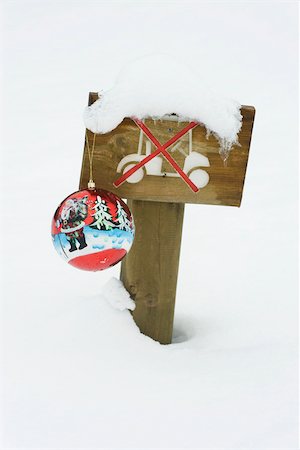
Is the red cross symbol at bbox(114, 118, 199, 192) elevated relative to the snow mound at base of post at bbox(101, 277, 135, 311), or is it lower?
elevated

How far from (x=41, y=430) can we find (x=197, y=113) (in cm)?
103

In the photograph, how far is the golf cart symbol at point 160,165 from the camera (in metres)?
2.37

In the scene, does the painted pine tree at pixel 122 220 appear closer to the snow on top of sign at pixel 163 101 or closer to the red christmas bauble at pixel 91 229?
the red christmas bauble at pixel 91 229

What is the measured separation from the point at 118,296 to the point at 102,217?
526mm

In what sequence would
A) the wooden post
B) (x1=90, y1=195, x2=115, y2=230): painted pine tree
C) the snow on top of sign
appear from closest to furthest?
(x1=90, y1=195, x2=115, y2=230): painted pine tree < the snow on top of sign < the wooden post

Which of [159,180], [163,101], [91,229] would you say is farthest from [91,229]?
[163,101]

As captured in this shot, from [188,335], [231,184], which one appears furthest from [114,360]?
[231,184]

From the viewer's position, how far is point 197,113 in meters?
2.33

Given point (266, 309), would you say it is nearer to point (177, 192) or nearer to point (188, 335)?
point (188, 335)

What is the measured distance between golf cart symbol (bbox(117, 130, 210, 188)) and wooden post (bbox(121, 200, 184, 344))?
0.45ft

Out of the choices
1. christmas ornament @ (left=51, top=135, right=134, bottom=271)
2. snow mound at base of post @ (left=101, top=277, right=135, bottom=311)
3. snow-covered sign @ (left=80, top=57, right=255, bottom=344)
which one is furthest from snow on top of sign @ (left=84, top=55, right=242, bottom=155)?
snow mound at base of post @ (left=101, top=277, right=135, bottom=311)

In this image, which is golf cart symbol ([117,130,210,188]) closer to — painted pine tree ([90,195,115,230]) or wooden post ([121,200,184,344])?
wooden post ([121,200,184,344])

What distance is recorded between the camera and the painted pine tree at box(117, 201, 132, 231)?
2.17m

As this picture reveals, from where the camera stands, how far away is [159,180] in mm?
2410
